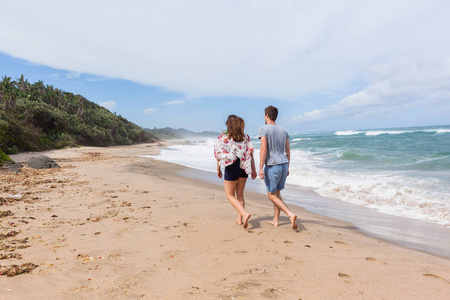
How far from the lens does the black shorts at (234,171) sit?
4.58 metres

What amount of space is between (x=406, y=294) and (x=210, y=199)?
457cm

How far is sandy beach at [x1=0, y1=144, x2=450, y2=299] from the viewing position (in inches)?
102

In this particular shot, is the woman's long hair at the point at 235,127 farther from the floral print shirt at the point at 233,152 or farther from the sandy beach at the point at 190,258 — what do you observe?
the sandy beach at the point at 190,258

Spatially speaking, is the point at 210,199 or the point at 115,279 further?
the point at 210,199

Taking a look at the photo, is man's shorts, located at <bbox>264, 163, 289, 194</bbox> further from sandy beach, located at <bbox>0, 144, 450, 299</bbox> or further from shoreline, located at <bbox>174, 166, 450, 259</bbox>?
shoreline, located at <bbox>174, 166, 450, 259</bbox>

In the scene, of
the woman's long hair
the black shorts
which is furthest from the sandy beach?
the woman's long hair

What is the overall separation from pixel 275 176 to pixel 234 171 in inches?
27.3

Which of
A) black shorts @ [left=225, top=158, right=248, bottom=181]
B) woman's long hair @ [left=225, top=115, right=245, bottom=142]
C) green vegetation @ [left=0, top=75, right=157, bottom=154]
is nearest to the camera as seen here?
woman's long hair @ [left=225, top=115, right=245, bottom=142]

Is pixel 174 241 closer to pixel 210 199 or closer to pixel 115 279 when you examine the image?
pixel 115 279

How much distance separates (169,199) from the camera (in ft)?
21.0

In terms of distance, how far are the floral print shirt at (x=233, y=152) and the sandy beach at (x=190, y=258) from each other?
3.51 ft

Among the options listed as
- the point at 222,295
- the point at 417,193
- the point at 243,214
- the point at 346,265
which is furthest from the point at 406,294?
the point at 417,193

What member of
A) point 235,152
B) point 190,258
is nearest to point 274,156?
point 235,152

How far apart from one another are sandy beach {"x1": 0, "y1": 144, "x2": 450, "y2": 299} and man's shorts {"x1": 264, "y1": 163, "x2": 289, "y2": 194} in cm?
70
